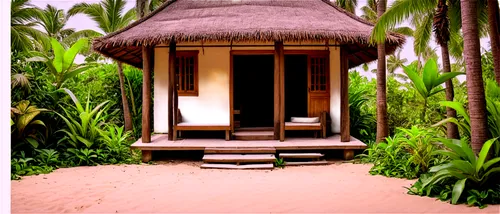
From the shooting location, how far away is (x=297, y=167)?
7.56 metres

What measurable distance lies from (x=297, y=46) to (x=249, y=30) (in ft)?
5.92

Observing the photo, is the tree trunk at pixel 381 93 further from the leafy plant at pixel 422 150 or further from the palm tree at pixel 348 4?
the palm tree at pixel 348 4

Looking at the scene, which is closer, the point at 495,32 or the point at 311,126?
the point at 495,32

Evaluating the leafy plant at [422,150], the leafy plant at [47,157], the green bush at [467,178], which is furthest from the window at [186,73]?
the green bush at [467,178]

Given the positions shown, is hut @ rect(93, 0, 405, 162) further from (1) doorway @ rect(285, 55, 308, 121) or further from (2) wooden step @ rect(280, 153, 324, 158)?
(1) doorway @ rect(285, 55, 308, 121)

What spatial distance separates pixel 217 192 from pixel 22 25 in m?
12.6

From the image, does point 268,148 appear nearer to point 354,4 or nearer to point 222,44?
point 222,44

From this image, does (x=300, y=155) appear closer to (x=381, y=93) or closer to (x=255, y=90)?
(x=381, y=93)

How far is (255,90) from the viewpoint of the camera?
40.6 feet

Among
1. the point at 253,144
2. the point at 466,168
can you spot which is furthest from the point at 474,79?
the point at 253,144

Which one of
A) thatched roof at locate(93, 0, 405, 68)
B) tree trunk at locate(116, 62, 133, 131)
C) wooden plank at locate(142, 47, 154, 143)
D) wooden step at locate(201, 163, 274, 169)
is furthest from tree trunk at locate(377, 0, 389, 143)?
tree trunk at locate(116, 62, 133, 131)

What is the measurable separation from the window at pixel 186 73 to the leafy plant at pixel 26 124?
2.96 m

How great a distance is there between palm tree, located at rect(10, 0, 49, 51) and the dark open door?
958cm

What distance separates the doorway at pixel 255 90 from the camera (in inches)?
478
